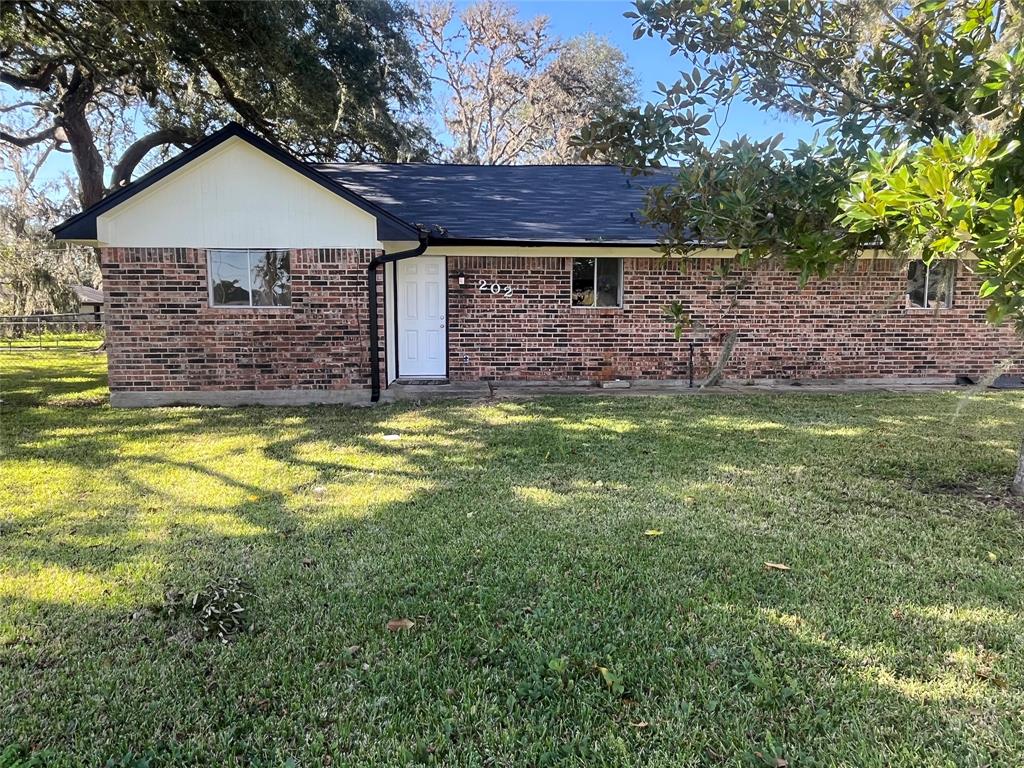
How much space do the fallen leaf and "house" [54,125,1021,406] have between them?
18.9 feet

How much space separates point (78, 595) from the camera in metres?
3.36

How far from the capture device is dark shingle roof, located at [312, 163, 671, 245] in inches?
385

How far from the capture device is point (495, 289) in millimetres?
10188

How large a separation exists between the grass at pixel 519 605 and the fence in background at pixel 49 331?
56.1ft

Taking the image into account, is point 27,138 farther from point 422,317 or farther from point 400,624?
point 400,624

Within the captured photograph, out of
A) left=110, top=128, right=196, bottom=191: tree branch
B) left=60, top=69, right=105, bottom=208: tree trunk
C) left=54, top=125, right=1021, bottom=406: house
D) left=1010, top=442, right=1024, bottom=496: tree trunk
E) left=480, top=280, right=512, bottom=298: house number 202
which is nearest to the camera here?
left=1010, top=442, right=1024, bottom=496: tree trunk

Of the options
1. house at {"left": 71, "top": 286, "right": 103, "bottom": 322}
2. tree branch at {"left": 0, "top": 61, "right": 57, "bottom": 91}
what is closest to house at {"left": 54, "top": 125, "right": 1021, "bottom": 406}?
tree branch at {"left": 0, "top": 61, "right": 57, "bottom": 91}

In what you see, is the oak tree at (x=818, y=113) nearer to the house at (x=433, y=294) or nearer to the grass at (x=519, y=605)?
the grass at (x=519, y=605)

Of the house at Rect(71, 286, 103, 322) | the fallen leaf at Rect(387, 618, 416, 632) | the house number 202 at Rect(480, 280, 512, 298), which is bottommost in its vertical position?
→ the fallen leaf at Rect(387, 618, 416, 632)

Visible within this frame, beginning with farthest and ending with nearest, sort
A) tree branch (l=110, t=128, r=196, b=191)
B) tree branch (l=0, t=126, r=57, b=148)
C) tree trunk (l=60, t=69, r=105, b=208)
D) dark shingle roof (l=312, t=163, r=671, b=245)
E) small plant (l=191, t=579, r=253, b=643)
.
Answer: tree branch (l=0, t=126, r=57, b=148), tree branch (l=110, t=128, r=196, b=191), tree trunk (l=60, t=69, r=105, b=208), dark shingle roof (l=312, t=163, r=671, b=245), small plant (l=191, t=579, r=253, b=643)

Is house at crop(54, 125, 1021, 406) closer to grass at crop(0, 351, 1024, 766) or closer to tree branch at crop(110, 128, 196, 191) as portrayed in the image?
grass at crop(0, 351, 1024, 766)

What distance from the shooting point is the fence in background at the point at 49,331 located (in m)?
20.0

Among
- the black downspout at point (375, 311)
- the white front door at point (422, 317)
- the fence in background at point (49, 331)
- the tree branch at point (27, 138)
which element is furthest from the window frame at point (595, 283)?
the tree branch at point (27, 138)

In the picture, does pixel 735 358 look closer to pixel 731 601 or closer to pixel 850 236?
pixel 850 236
